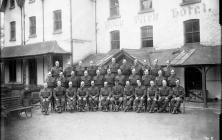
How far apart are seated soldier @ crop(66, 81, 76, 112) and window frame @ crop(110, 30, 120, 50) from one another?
26.9 ft

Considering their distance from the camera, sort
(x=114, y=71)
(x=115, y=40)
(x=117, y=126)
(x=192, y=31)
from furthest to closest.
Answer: (x=115, y=40), (x=192, y=31), (x=114, y=71), (x=117, y=126)

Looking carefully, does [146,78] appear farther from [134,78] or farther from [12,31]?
[12,31]

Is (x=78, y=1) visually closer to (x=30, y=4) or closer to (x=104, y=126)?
(x=30, y=4)

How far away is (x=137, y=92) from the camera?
12.7 meters

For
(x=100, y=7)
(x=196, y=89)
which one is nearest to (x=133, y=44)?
(x=100, y=7)

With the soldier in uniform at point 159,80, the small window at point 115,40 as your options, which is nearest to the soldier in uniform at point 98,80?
the soldier in uniform at point 159,80

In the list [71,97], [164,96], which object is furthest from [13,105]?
[164,96]

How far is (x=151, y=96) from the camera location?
1242 cm

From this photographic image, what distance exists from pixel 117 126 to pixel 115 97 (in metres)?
3.44

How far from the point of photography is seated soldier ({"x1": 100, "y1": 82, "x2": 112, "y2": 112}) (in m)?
13.0

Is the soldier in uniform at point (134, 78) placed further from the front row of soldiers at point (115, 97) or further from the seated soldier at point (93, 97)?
the seated soldier at point (93, 97)

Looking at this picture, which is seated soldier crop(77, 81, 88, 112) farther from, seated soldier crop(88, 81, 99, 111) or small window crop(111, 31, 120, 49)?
small window crop(111, 31, 120, 49)

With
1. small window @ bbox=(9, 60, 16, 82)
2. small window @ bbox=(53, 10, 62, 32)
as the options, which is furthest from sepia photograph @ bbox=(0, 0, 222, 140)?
small window @ bbox=(9, 60, 16, 82)

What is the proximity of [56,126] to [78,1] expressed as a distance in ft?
43.4
